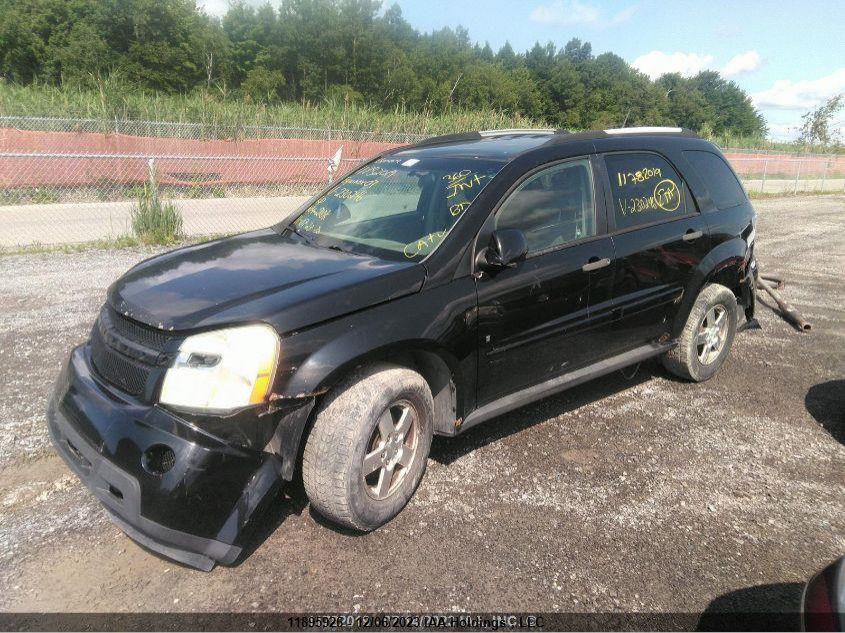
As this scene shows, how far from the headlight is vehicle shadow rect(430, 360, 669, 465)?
5.00 feet

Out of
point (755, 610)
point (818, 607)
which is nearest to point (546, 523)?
point (755, 610)

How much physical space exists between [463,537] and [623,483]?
42.1 inches

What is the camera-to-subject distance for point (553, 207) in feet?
12.1

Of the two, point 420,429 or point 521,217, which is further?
point 521,217

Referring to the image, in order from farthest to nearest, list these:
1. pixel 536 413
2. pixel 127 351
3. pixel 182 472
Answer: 1. pixel 536 413
2. pixel 127 351
3. pixel 182 472

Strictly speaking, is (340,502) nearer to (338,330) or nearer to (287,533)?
(287,533)

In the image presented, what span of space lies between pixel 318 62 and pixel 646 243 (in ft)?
197

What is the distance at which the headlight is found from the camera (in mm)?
2486

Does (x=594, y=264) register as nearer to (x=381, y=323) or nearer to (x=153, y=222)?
(x=381, y=323)

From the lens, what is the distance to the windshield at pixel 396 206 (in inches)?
132

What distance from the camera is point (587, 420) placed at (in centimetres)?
424

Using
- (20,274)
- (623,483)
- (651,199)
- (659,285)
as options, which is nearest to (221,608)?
(623,483)

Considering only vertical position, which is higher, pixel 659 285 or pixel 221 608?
pixel 659 285

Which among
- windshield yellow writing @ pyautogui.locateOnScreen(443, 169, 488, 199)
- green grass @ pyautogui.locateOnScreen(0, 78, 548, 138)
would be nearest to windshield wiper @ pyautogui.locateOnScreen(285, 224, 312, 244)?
windshield yellow writing @ pyautogui.locateOnScreen(443, 169, 488, 199)
